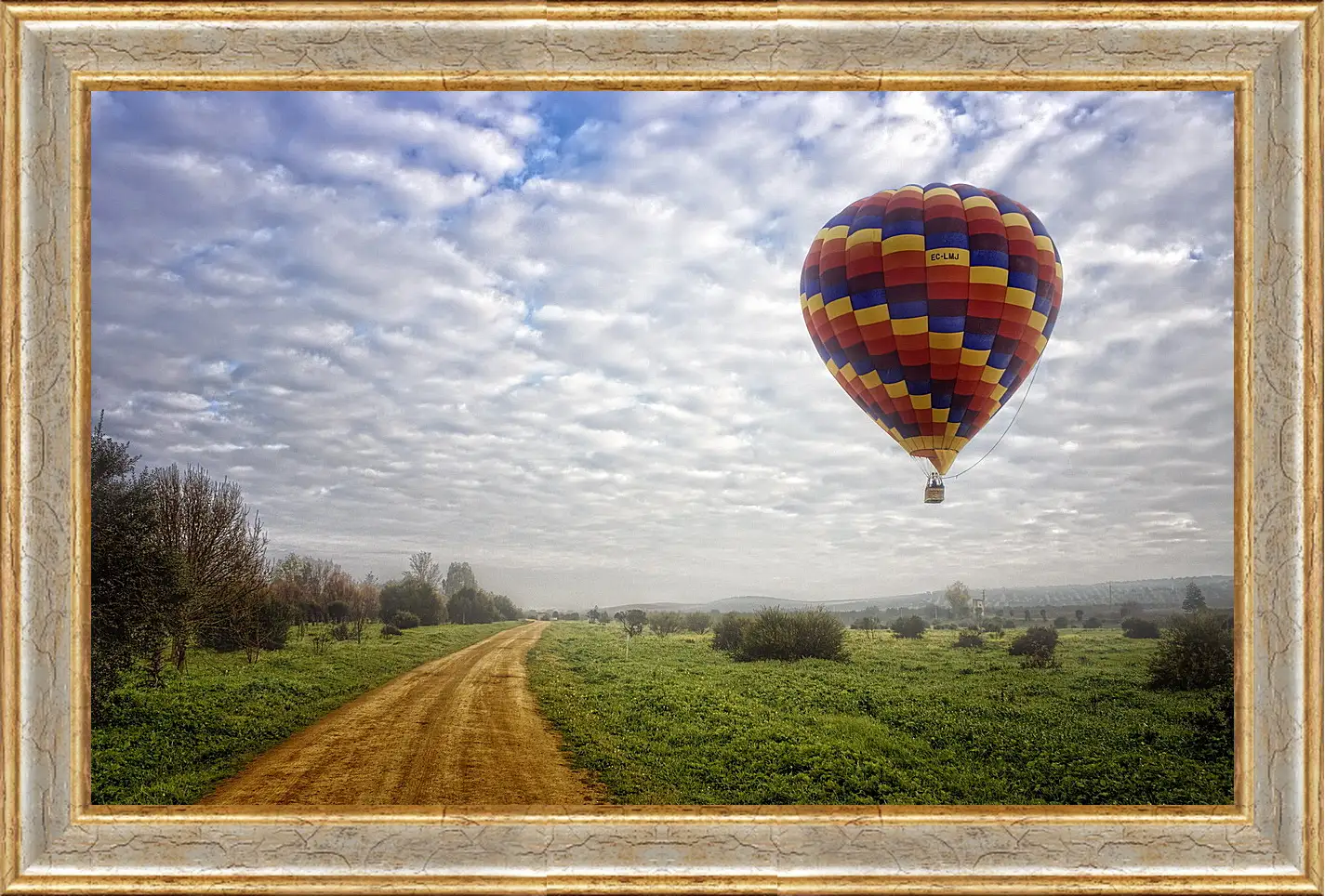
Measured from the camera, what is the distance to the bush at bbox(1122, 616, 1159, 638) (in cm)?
790

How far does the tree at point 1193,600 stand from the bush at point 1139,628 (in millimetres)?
1507

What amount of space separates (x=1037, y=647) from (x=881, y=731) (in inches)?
223

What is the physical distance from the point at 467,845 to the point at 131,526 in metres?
4.67

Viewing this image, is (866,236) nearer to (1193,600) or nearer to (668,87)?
(668,87)

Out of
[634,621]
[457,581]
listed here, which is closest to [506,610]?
[457,581]

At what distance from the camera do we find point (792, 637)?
9688mm

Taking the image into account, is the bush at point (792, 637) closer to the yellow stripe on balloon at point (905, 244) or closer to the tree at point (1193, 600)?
the tree at point (1193, 600)

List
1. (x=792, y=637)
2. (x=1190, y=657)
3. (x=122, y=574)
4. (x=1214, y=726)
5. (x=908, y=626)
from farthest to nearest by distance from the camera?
(x=908, y=626) < (x=792, y=637) < (x=1190, y=657) < (x=122, y=574) < (x=1214, y=726)

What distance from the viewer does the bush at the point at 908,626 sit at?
11.5m

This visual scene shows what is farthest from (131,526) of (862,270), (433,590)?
(862,270)

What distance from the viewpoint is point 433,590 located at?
357 inches

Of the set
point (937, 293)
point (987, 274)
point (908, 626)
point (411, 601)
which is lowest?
point (908, 626)

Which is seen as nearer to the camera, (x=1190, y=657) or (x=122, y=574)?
(x=122, y=574)

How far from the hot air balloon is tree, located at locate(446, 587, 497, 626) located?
18.7 ft
